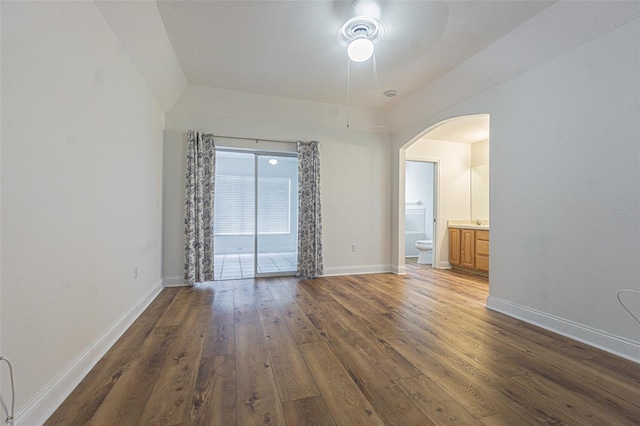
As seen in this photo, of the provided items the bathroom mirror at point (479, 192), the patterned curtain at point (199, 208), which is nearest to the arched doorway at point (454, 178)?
the bathroom mirror at point (479, 192)

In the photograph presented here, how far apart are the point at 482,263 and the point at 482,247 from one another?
269 mm

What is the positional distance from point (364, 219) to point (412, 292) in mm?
1570

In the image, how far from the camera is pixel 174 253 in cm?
392

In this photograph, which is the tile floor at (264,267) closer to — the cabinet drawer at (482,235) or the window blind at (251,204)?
the window blind at (251,204)

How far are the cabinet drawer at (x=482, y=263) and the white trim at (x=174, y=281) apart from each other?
4694 millimetres

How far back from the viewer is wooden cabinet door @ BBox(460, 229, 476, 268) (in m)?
4.84

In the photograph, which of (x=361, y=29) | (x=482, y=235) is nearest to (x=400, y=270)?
(x=482, y=235)

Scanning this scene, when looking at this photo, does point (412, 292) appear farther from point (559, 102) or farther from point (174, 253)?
point (174, 253)

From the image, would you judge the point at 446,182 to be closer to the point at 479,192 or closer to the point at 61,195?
the point at 479,192

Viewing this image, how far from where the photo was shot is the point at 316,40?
8.93 ft

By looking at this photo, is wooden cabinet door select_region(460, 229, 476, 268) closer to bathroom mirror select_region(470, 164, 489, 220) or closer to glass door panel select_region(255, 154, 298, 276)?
bathroom mirror select_region(470, 164, 489, 220)

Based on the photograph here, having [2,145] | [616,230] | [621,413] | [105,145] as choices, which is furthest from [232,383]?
[616,230]

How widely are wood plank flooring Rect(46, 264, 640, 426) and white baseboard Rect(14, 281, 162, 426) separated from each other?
51 millimetres

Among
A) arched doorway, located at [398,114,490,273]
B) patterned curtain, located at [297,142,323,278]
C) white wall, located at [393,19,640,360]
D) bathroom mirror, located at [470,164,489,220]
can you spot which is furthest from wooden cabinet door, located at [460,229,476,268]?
patterned curtain, located at [297,142,323,278]
